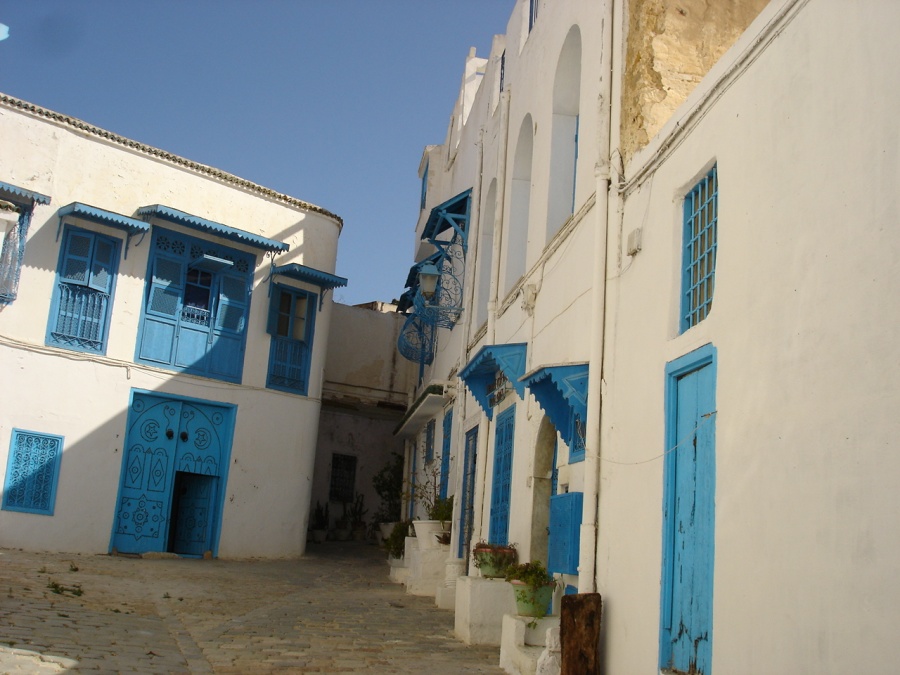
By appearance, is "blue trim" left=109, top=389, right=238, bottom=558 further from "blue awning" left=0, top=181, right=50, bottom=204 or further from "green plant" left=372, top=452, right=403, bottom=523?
"green plant" left=372, top=452, right=403, bottom=523

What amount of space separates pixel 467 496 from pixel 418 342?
21.8ft

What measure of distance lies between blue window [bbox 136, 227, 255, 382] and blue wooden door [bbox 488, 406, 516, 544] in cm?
724

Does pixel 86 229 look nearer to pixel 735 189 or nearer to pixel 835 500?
pixel 735 189

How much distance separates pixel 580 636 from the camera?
652 centimetres

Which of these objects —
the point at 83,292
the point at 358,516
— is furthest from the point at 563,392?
the point at 358,516

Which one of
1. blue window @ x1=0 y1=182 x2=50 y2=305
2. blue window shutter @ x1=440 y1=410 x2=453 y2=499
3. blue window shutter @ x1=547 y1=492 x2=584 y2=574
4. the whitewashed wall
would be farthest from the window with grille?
the whitewashed wall

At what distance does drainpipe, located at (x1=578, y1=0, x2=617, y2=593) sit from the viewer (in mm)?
7121

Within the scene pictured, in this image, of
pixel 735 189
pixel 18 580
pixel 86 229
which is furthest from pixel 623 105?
pixel 86 229

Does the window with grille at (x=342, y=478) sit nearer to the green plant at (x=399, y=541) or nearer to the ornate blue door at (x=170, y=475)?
the ornate blue door at (x=170, y=475)

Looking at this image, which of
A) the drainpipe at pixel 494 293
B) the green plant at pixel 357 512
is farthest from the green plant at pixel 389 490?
the drainpipe at pixel 494 293

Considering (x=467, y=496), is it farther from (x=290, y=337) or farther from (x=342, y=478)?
(x=342, y=478)

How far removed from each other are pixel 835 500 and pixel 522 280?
7.14 meters

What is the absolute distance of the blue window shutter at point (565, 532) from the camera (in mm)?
7617

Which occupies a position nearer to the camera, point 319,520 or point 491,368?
point 491,368
